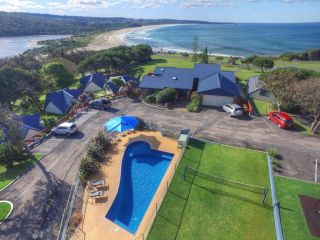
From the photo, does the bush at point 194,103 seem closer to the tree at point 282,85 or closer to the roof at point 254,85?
the roof at point 254,85

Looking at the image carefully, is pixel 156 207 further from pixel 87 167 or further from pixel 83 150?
→ pixel 83 150

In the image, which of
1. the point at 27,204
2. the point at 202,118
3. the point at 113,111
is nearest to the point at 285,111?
the point at 202,118

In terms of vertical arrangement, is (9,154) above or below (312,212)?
below

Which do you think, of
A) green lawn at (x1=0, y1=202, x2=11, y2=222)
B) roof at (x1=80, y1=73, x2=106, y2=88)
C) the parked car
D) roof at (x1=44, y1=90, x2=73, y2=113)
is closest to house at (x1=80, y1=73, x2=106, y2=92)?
roof at (x1=80, y1=73, x2=106, y2=88)

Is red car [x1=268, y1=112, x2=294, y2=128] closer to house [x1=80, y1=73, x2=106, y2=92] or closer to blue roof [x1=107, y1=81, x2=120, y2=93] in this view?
blue roof [x1=107, y1=81, x2=120, y2=93]

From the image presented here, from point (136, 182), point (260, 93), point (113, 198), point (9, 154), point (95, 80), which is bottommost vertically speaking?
point (95, 80)

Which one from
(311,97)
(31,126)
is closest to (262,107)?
(311,97)

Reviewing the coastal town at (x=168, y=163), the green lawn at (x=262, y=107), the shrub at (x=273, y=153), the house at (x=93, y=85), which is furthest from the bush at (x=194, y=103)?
the house at (x=93, y=85)
